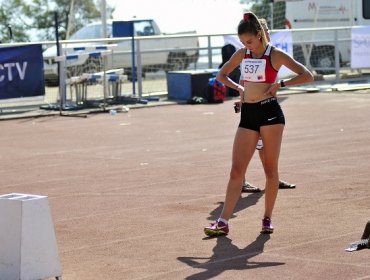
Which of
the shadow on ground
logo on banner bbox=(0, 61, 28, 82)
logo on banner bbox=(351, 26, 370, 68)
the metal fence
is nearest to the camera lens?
the shadow on ground

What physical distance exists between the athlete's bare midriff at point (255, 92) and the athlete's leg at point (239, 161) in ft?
0.94

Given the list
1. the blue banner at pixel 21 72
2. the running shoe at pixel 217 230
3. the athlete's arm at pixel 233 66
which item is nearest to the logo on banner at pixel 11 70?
the blue banner at pixel 21 72

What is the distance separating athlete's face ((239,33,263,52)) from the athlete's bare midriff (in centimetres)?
32

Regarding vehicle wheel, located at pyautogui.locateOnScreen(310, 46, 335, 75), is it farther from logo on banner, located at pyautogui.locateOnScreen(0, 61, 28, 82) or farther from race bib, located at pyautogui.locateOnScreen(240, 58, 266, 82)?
race bib, located at pyautogui.locateOnScreen(240, 58, 266, 82)

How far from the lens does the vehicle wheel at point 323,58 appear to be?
29812mm

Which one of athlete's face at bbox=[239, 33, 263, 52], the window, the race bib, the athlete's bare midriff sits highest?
the window

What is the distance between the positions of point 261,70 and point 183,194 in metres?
2.58

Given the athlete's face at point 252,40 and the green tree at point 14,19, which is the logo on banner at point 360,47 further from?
the athlete's face at point 252,40

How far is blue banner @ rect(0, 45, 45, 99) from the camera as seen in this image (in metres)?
21.6

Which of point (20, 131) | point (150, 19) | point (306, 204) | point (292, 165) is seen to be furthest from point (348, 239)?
point (150, 19)

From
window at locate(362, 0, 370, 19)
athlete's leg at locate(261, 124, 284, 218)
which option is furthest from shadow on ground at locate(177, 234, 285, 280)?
window at locate(362, 0, 370, 19)

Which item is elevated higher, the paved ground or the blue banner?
the blue banner

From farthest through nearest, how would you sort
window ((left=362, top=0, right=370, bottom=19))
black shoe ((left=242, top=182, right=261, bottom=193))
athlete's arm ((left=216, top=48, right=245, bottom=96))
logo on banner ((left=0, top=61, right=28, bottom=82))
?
1. window ((left=362, top=0, right=370, bottom=19))
2. logo on banner ((left=0, top=61, right=28, bottom=82))
3. black shoe ((left=242, top=182, right=261, bottom=193))
4. athlete's arm ((left=216, top=48, right=245, bottom=96))

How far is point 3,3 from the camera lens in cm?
4312
